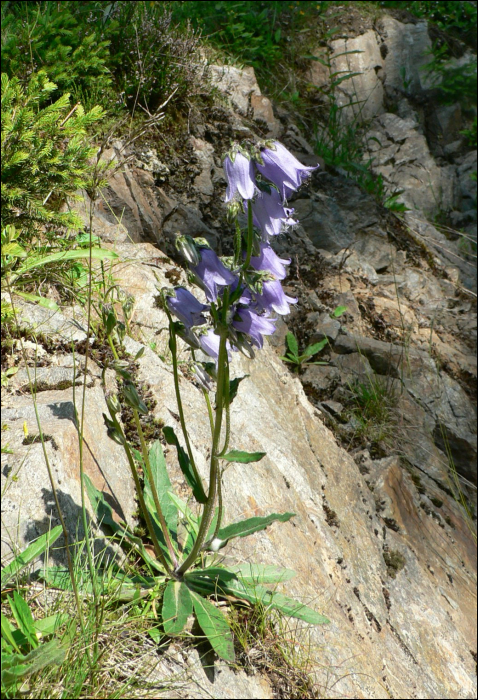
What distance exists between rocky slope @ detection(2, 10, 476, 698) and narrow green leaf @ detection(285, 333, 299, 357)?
0.30 feet

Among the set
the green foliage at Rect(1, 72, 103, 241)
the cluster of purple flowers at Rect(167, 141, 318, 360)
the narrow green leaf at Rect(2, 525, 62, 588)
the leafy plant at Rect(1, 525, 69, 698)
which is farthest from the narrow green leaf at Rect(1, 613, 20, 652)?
the green foliage at Rect(1, 72, 103, 241)

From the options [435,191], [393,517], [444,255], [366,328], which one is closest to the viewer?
[393,517]

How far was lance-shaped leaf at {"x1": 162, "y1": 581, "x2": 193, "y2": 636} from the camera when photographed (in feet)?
6.29

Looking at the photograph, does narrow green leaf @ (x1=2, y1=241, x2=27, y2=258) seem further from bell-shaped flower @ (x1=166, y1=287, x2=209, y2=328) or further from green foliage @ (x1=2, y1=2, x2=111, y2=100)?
green foliage @ (x1=2, y1=2, x2=111, y2=100)

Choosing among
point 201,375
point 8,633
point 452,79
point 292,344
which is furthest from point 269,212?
point 452,79

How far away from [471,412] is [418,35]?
6.11 m

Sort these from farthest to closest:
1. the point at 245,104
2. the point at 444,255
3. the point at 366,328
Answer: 1. the point at 444,255
2. the point at 245,104
3. the point at 366,328

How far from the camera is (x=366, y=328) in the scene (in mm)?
4973

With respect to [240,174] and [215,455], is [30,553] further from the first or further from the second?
[240,174]

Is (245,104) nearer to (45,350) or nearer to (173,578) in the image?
(45,350)

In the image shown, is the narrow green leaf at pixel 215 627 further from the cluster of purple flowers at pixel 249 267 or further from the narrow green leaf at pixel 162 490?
the cluster of purple flowers at pixel 249 267

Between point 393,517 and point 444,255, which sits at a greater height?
point 444,255

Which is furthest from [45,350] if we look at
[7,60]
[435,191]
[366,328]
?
[435,191]

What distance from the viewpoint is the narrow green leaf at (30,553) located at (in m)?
1.79
